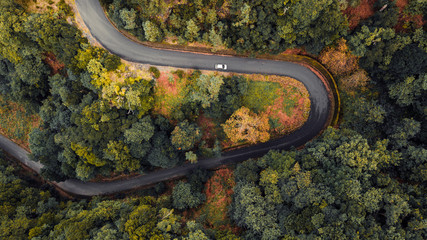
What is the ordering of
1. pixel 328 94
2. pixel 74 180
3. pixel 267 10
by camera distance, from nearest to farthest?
pixel 267 10 → pixel 328 94 → pixel 74 180

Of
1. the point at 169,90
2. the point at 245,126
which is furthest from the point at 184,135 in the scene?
the point at 245,126

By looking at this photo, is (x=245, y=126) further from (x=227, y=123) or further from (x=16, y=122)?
(x=16, y=122)

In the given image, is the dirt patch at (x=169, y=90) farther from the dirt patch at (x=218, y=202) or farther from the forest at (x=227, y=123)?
Result: the dirt patch at (x=218, y=202)

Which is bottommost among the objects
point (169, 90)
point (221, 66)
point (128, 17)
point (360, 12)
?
point (169, 90)

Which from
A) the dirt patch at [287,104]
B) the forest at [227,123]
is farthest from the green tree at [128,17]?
the dirt patch at [287,104]

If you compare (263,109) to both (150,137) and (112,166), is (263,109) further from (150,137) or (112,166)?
(112,166)

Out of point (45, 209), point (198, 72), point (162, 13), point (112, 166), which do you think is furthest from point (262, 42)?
point (45, 209)
